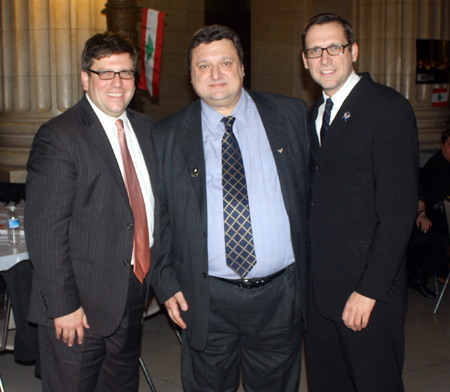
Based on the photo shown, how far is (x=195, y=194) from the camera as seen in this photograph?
2.43 meters

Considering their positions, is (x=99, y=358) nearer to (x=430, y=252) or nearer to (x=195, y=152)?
(x=195, y=152)

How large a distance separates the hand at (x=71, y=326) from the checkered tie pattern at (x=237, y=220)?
71cm

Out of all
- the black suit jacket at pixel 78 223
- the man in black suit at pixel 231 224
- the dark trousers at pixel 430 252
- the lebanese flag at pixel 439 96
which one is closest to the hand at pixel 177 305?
the man in black suit at pixel 231 224

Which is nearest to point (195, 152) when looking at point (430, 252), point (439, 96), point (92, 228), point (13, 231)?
point (92, 228)

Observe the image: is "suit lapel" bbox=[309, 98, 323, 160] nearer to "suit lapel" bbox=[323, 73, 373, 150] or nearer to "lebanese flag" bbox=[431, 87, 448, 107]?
"suit lapel" bbox=[323, 73, 373, 150]

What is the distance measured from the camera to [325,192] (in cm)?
241

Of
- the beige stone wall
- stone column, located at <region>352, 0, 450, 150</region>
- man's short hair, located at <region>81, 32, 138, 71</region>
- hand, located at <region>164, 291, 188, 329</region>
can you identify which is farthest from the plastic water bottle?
stone column, located at <region>352, 0, 450, 150</region>

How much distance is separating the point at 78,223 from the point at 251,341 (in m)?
1.02

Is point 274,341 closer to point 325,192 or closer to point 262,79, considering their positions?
point 325,192

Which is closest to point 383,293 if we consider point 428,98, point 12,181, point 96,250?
point 96,250

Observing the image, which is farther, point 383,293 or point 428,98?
point 428,98

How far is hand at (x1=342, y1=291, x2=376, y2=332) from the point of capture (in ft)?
7.58

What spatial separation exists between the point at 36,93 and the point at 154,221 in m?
4.05

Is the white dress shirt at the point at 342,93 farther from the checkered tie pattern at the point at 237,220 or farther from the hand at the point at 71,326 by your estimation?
the hand at the point at 71,326
